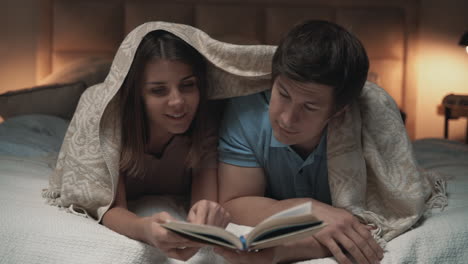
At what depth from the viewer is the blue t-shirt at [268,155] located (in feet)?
4.34

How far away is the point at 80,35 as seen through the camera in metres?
3.03

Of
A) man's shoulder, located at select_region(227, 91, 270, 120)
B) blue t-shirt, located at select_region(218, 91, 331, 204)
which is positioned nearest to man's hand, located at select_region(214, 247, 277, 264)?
blue t-shirt, located at select_region(218, 91, 331, 204)

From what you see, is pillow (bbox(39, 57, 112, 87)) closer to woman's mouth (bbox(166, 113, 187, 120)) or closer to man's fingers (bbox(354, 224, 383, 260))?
woman's mouth (bbox(166, 113, 187, 120))

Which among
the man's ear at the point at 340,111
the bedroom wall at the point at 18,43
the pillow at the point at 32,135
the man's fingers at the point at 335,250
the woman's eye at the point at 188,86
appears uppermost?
the bedroom wall at the point at 18,43

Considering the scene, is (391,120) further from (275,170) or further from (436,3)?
(436,3)

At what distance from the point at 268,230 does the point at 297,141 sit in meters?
0.37

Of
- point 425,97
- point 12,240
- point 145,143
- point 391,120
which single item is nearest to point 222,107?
point 145,143

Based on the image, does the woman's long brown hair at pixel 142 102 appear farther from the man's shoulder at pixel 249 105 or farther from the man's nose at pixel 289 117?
the man's nose at pixel 289 117

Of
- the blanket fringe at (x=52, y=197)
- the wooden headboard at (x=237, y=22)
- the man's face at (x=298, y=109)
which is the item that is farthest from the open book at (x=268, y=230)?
the wooden headboard at (x=237, y=22)

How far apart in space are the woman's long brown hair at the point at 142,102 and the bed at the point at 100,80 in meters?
0.14

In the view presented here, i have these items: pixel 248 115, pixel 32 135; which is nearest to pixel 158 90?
pixel 248 115

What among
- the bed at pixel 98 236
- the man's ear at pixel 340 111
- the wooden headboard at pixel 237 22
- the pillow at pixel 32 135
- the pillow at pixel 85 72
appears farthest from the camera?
the wooden headboard at pixel 237 22

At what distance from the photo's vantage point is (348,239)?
1.11m

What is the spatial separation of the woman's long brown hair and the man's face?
0.85ft
